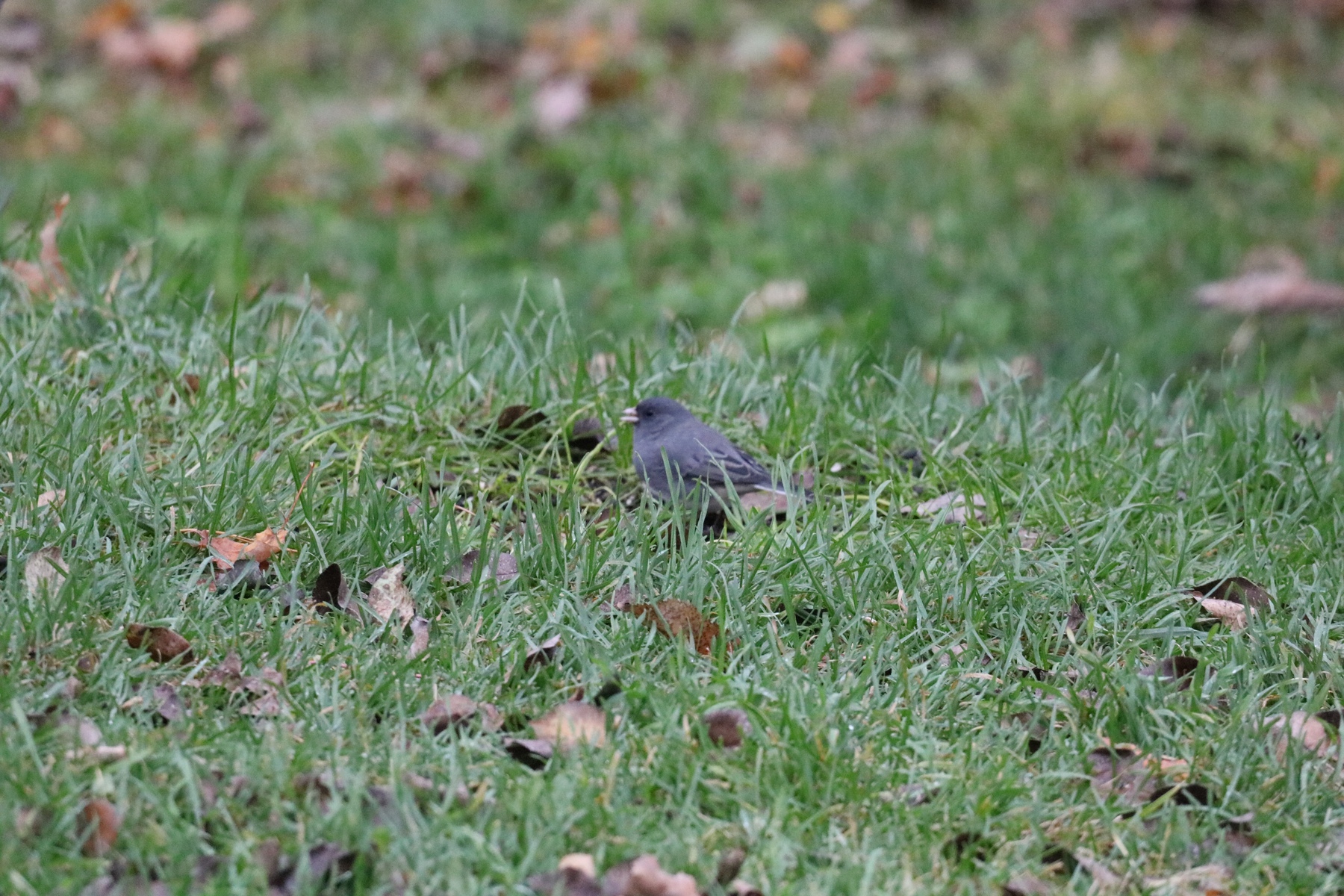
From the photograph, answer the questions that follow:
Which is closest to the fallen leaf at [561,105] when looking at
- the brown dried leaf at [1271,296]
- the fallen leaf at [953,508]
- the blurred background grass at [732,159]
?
the blurred background grass at [732,159]

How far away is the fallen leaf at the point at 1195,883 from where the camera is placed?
7.95 ft

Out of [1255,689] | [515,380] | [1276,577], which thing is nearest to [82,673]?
[515,380]

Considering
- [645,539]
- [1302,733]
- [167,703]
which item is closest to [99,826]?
[167,703]

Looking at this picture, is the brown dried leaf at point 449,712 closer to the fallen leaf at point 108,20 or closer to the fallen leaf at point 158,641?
the fallen leaf at point 158,641

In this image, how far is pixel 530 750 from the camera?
8.61 ft

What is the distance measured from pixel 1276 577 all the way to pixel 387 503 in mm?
Result: 2004

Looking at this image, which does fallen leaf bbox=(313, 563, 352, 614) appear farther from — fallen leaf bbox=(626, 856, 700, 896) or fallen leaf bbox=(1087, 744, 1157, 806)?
fallen leaf bbox=(1087, 744, 1157, 806)

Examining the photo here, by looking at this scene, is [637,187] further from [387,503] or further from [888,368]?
[387,503]

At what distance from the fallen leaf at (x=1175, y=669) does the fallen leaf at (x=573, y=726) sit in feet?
3.65

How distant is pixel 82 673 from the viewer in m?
2.64

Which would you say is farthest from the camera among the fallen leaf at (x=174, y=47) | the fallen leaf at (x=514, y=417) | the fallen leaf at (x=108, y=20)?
the fallen leaf at (x=108, y=20)

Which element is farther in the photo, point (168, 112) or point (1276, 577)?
point (168, 112)

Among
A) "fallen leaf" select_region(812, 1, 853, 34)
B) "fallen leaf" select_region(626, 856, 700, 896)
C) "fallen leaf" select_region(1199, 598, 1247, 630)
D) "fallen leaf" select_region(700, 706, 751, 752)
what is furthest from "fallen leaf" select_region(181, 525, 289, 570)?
"fallen leaf" select_region(812, 1, 853, 34)

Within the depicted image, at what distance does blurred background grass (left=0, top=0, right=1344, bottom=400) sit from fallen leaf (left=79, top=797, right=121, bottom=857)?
7.58 ft
